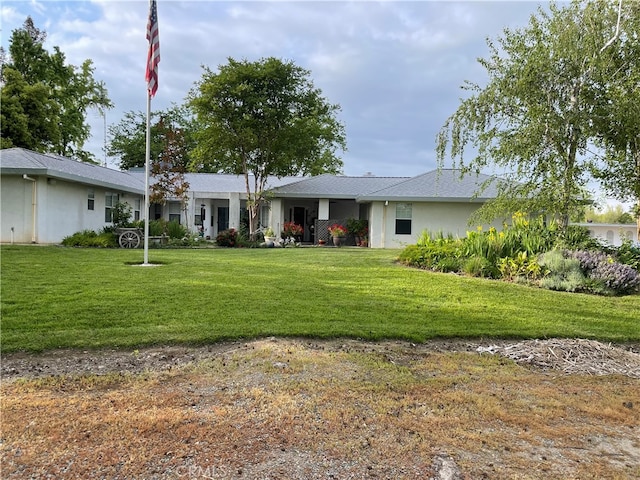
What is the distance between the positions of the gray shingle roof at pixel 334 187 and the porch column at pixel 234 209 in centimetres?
268

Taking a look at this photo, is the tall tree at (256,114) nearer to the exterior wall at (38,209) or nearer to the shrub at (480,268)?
the exterior wall at (38,209)

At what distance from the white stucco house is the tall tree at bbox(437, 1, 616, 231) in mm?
1680

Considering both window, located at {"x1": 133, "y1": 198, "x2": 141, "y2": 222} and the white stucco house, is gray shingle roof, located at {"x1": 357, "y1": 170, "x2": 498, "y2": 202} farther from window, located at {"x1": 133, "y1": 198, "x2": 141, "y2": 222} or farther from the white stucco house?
window, located at {"x1": 133, "y1": 198, "x2": 141, "y2": 222}

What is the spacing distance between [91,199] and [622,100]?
18132 millimetres

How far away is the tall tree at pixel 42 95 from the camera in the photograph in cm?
2647

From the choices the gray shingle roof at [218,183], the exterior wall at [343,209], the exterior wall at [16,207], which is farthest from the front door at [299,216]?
the exterior wall at [16,207]

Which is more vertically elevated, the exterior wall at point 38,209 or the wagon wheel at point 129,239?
the exterior wall at point 38,209

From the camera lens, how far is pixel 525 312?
636 cm

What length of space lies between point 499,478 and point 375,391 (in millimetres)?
1201

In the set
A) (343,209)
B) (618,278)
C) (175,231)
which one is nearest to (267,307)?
(618,278)

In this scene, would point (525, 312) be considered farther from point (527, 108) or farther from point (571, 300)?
point (527, 108)

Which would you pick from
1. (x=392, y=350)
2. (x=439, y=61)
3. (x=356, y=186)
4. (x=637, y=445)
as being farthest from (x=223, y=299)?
(x=356, y=186)

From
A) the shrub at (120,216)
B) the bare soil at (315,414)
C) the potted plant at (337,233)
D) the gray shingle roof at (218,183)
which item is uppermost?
Result: the gray shingle roof at (218,183)

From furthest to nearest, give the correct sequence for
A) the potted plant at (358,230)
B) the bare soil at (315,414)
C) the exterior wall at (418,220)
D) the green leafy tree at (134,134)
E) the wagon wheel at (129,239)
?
the green leafy tree at (134,134), the potted plant at (358,230), the exterior wall at (418,220), the wagon wheel at (129,239), the bare soil at (315,414)
